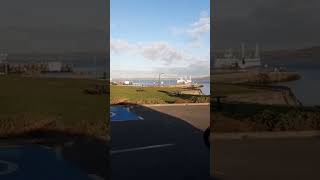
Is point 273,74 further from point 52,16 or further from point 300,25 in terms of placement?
point 52,16

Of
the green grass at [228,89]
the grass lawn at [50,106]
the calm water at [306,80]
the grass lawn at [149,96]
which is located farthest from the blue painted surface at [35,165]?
the grass lawn at [149,96]

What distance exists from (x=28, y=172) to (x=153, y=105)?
8.59 m

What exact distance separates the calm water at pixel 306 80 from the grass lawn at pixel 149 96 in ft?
20.0

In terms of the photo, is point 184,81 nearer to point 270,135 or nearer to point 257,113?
point 257,113

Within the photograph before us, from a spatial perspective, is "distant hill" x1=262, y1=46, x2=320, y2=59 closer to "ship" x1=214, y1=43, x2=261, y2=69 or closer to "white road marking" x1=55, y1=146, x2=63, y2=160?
"ship" x1=214, y1=43, x2=261, y2=69

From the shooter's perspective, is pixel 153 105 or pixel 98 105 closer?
pixel 98 105

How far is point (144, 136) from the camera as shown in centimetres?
1052

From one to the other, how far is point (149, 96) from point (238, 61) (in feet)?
24.4

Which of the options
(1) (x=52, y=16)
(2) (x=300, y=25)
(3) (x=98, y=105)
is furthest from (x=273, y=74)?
(1) (x=52, y=16)

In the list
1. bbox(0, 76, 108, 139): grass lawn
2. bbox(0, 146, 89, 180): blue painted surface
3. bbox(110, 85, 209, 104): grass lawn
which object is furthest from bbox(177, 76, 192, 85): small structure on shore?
bbox(0, 146, 89, 180): blue painted surface

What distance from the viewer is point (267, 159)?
741cm

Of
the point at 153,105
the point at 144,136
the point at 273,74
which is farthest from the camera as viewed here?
the point at 153,105

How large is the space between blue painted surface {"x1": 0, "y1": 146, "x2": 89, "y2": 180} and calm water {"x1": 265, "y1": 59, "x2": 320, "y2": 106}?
3964 mm

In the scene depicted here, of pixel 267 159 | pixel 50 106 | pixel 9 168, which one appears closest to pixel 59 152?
pixel 50 106
